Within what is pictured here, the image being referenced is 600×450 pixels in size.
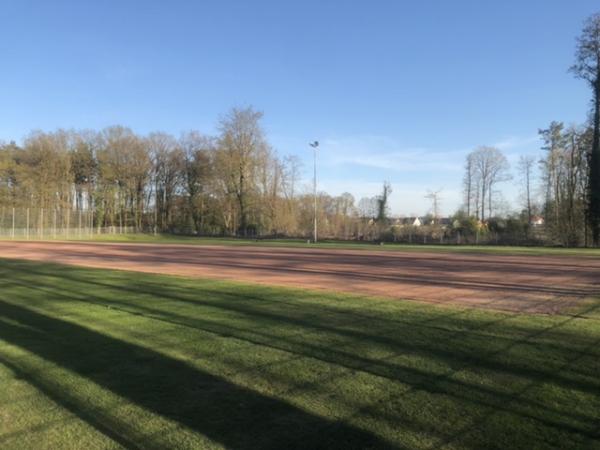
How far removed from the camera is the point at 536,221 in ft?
181

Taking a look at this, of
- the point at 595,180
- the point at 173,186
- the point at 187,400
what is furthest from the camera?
the point at 173,186

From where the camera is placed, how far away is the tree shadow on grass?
11.4 feet

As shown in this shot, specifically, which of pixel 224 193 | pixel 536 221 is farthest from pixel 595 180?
pixel 224 193

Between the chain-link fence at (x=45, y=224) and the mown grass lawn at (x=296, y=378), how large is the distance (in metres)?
53.9

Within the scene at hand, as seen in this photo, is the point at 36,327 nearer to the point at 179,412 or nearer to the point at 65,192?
the point at 179,412

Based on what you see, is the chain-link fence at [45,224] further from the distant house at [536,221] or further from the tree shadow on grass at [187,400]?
the tree shadow on grass at [187,400]

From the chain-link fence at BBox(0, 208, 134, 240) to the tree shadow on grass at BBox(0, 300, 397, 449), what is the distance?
5591 centimetres

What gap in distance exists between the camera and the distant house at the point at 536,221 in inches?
2054

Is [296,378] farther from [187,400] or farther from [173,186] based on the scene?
[173,186]

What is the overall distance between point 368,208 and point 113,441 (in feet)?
219

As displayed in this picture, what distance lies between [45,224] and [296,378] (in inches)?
2428

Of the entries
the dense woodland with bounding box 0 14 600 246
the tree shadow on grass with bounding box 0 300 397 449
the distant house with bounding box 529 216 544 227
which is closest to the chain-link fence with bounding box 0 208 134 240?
the dense woodland with bounding box 0 14 600 246

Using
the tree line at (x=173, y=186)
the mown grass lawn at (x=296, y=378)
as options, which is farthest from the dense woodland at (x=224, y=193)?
the mown grass lawn at (x=296, y=378)

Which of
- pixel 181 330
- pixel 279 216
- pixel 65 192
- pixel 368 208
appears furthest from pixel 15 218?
pixel 181 330
